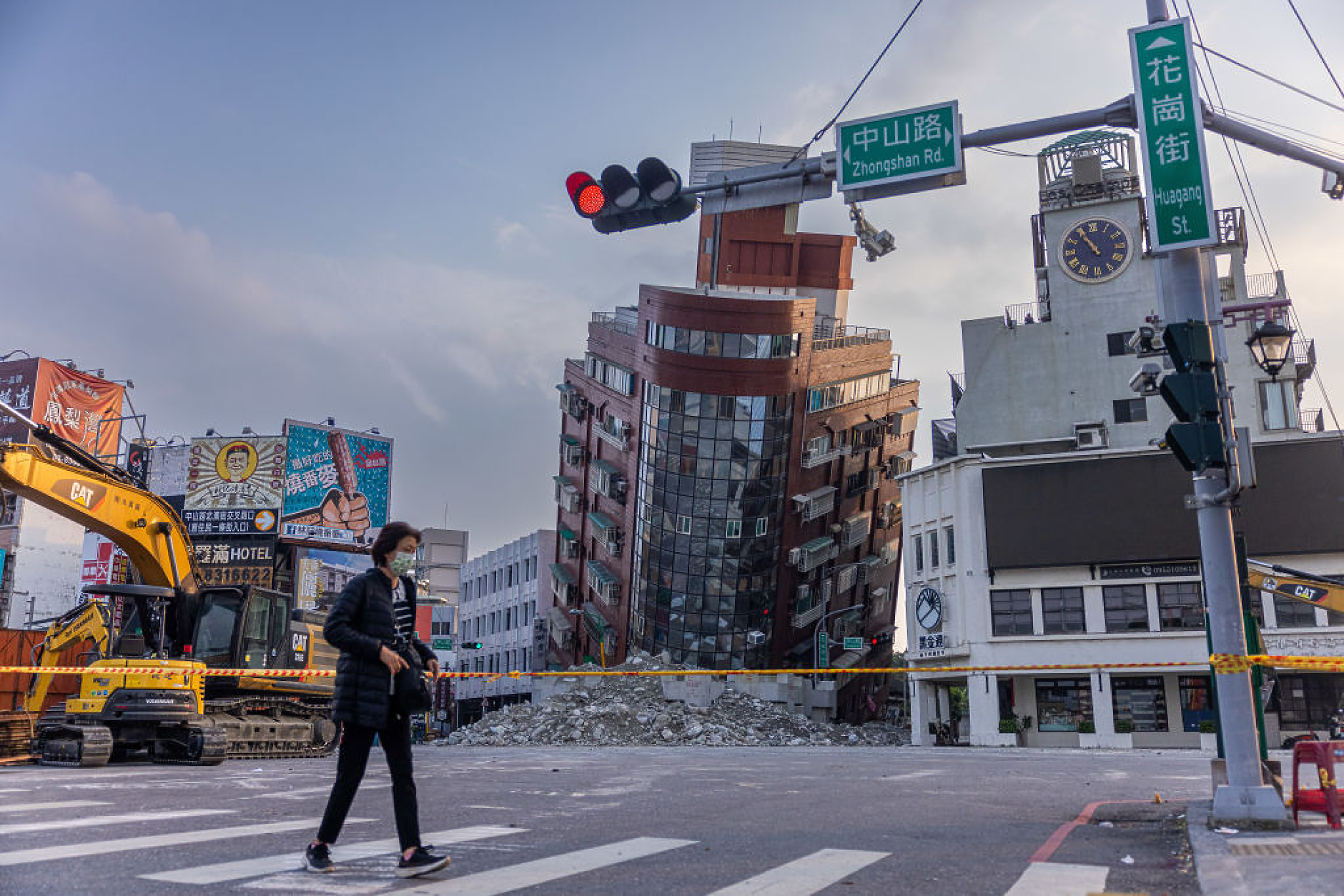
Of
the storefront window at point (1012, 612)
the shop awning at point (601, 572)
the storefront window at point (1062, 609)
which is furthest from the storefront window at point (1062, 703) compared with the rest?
the shop awning at point (601, 572)

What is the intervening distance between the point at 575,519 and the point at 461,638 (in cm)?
3933

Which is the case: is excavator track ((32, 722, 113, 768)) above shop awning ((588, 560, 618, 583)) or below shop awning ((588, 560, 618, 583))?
below

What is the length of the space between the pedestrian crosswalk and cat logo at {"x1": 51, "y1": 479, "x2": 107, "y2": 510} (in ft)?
31.7

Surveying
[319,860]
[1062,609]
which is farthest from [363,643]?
[1062,609]

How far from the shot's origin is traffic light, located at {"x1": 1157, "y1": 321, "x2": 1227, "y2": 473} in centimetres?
832

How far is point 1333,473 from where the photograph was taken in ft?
145

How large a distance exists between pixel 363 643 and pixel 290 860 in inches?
59.4

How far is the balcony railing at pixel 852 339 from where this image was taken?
66.8 metres

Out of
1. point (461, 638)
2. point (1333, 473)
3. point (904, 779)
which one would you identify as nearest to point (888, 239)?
point (1333, 473)

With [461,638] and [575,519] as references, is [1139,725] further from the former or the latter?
[461,638]

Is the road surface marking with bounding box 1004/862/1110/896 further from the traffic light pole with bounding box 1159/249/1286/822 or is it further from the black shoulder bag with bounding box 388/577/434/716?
the black shoulder bag with bounding box 388/577/434/716

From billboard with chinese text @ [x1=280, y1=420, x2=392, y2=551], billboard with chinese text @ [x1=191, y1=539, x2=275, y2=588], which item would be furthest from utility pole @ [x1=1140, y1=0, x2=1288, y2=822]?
billboard with chinese text @ [x1=191, y1=539, x2=275, y2=588]

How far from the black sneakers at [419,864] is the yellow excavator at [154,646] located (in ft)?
41.3

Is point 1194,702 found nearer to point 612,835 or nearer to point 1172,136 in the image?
point 1172,136
